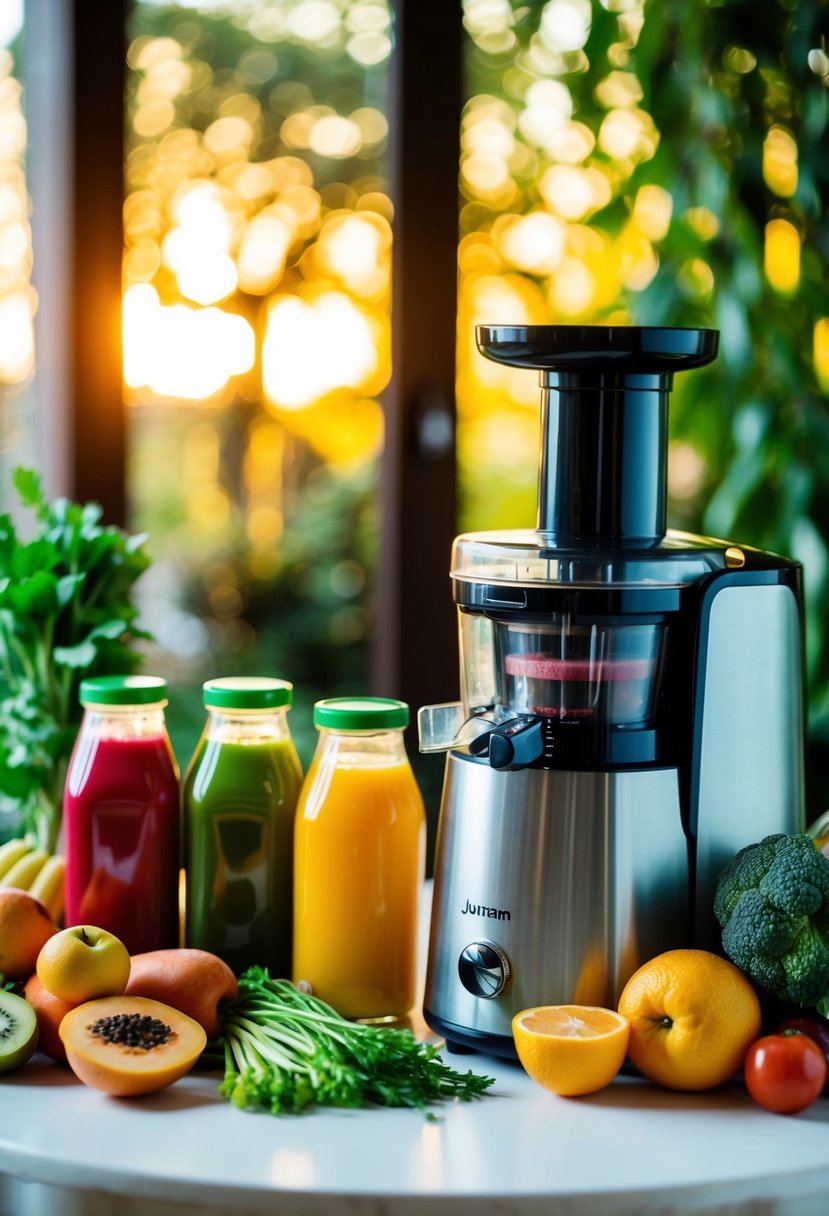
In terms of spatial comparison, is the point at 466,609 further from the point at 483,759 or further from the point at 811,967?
the point at 811,967

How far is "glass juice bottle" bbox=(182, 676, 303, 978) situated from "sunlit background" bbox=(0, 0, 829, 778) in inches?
49.3

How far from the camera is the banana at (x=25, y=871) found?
4.44 feet

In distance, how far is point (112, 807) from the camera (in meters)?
1.20

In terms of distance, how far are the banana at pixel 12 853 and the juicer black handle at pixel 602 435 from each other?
2.18ft

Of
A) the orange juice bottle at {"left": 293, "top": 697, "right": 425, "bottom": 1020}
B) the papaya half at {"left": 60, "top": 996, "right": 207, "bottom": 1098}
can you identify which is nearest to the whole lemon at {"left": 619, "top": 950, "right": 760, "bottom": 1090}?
the orange juice bottle at {"left": 293, "top": 697, "right": 425, "bottom": 1020}

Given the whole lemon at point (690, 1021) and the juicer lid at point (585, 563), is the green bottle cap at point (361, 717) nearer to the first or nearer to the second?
the juicer lid at point (585, 563)

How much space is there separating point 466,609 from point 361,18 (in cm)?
238

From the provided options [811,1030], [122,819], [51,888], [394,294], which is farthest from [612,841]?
[394,294]

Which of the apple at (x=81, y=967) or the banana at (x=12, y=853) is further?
the banana at (x=12, y=853)

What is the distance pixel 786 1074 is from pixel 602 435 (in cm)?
55

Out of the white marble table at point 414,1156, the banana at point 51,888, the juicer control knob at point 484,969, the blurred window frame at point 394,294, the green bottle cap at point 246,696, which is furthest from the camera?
the blurred window frame at point 394,294

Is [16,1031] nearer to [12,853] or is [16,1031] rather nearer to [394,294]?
[12,853]

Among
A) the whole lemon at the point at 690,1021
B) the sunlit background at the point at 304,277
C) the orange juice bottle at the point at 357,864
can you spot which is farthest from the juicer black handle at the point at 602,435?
the sunlit background at the point at 304,277

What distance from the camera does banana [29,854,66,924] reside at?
134 cm
